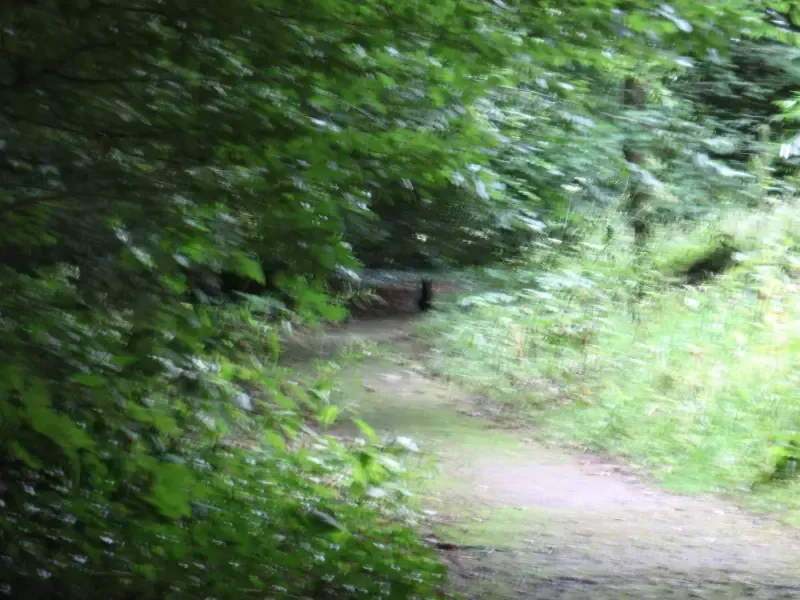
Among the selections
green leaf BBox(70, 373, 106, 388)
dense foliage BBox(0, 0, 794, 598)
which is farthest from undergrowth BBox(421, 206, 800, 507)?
green leaf BBox(70, 373, 106, 388)

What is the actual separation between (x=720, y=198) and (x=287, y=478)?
902cm

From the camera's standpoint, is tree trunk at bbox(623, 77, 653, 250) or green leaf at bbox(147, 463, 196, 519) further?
tree trunk at bbox(623, 77, 653, 250)

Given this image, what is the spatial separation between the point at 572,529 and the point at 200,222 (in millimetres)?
3127

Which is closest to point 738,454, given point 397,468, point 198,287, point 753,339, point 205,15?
point 753,339

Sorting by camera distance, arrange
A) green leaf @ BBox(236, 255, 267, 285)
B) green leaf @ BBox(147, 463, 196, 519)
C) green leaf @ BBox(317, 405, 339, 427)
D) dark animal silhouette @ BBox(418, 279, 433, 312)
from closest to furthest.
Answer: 1. green leaf @ BBox(147, 463, 196, 519)
2. green leaf @ BBox(236, 255, 267, 285)
3. green leaf @ BBox(317, 405, 339, 427)
4. dark animal silhouette @ BBox(418, 279, 433, 312)

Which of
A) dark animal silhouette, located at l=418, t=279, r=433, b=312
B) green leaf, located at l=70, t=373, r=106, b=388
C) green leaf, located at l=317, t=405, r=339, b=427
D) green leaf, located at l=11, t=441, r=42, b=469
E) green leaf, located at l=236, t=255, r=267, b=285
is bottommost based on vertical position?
dark animal silhouette, located at l=418, t=279, r=433, b=312

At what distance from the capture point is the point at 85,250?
290 centimetres

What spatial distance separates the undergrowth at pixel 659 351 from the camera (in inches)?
267

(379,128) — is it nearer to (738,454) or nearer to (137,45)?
(137,45)

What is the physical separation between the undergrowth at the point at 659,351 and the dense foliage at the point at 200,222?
3.40m

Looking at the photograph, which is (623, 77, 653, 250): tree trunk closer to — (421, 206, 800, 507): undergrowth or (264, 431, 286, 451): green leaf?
(421, 206, 800, 507): undergrowth

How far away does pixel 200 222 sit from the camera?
3.13m

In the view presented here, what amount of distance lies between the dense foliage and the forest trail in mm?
784

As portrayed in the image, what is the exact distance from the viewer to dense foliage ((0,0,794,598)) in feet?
9.37
